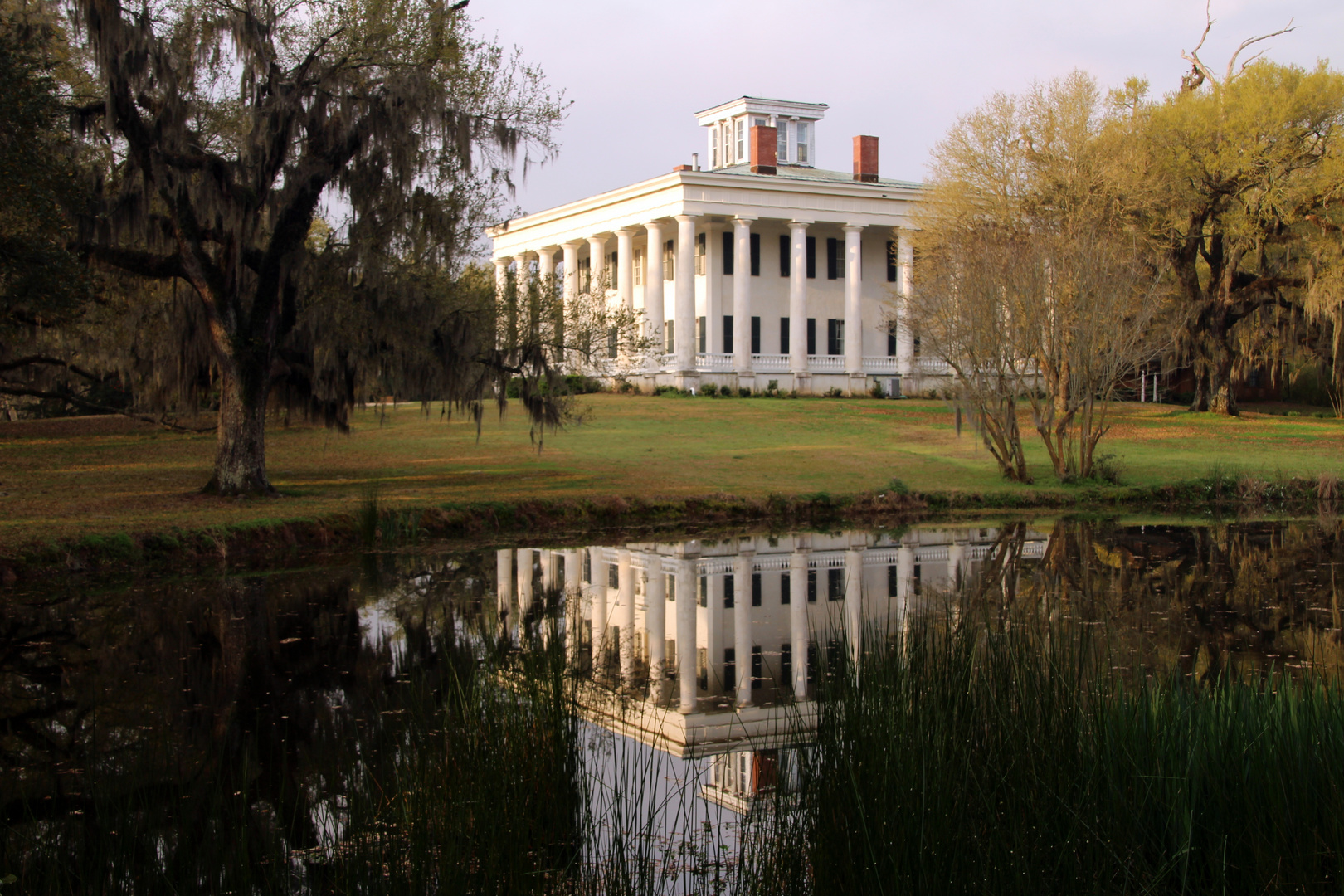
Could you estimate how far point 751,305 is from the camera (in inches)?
2149

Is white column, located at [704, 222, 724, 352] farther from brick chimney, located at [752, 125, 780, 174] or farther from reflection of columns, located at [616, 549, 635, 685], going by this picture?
reflection of columns, located at [616, 549, 635, 685]

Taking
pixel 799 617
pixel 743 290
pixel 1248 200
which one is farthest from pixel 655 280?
pixel 799 617

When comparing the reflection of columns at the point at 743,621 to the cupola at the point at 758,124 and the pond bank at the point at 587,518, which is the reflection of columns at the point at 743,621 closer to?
the pond bank at the point at 587,518

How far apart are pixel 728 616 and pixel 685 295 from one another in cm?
3675

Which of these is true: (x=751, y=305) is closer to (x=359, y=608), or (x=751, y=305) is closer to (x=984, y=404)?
(x=984, y=404)

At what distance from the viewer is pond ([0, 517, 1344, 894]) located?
223 inches

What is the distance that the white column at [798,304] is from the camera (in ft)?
172

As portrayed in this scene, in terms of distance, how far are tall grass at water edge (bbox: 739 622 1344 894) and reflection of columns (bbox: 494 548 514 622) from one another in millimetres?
7693

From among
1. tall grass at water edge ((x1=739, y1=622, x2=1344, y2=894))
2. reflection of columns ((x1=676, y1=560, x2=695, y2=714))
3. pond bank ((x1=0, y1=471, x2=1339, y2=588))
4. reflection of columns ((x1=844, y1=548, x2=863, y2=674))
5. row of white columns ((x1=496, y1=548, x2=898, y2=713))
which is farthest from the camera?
pond bank ((x1=0, y1=471, x2=1339, y2=588))

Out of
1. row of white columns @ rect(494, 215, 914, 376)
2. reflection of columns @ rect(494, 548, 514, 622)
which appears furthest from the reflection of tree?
row of white columns @ rect(494, 215, 914, 376)

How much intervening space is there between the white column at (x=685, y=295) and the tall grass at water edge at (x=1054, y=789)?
143ft

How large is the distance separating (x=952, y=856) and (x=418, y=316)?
1740 centimetres

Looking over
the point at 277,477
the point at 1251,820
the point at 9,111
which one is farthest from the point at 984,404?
the point at 1251,820

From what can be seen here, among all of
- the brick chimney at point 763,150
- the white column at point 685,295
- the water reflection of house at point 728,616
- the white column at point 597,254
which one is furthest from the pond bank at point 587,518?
the white column at point 597,254
